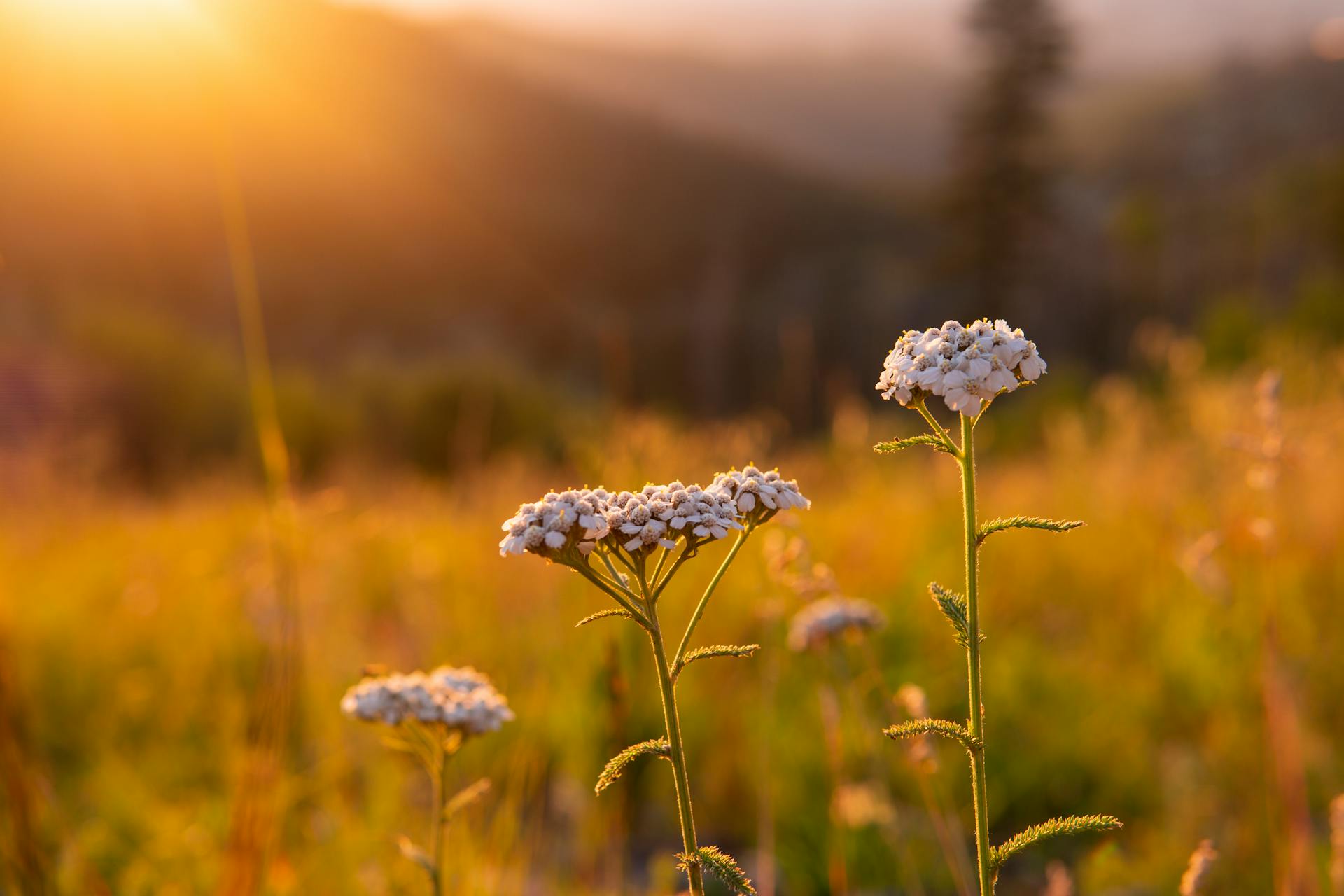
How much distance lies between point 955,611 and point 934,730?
0.13m

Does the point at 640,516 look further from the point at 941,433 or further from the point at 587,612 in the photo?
the point at 587,612

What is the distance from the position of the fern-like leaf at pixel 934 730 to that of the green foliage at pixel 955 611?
3.1 inches

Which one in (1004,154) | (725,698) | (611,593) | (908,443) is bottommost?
(725,698)

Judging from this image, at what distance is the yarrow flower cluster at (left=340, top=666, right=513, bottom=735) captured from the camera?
4.25 feet

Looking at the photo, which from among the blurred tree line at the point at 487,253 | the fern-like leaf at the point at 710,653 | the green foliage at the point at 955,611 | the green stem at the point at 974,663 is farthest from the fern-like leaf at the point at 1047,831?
the blurred tree line at the point at 487,253

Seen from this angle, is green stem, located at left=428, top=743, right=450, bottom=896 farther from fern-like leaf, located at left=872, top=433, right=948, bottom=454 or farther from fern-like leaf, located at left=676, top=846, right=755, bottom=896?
fern-like leaf, located at left=872, top=433, right=948, bottom=454

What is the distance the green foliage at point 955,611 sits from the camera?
83cm

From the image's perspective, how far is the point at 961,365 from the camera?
0.82 meters

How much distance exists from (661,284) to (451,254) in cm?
1235

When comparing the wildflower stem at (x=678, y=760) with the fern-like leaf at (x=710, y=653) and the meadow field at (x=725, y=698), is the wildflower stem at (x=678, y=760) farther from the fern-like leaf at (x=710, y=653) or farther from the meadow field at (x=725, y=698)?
the meadow field at (x=725, y=698)

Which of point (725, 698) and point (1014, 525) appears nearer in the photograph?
point (1014, 525)

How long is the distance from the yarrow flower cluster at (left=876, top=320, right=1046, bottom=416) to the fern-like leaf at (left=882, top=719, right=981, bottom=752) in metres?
0.27

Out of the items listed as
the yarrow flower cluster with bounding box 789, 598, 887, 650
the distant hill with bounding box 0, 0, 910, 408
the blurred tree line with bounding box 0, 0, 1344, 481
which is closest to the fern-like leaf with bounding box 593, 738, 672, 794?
the yarrow flower cluster with bounding box 789, 598, 887, 650

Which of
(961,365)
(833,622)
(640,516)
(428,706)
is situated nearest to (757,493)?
(640,516)
